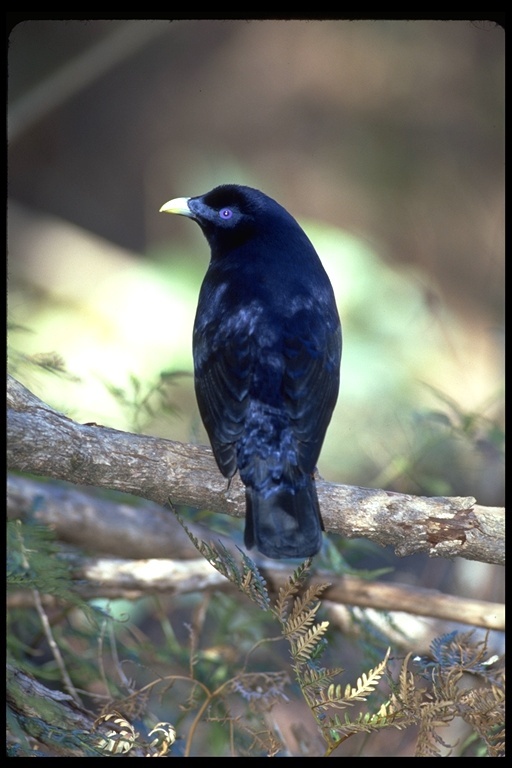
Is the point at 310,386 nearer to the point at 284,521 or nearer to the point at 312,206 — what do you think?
the point at 284,521

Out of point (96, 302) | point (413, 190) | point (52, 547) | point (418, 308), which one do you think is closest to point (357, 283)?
point (418, 308)

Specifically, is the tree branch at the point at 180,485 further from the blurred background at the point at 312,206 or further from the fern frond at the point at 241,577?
the blurred background at the point at 312,206

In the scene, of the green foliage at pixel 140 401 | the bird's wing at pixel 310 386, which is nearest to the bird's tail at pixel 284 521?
the bird's wing at pixel 310 386

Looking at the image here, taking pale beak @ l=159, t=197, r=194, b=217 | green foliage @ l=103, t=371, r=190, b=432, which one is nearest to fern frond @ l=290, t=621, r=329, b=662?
green foliage @ l=103, t=371, r=190, b=432

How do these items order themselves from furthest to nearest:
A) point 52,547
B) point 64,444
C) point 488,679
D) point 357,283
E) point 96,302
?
point 96,302, point 357,283, point 52,547, point 488,679, point 64,444

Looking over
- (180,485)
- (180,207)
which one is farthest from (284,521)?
(180,207)

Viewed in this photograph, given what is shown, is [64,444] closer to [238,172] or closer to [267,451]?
[267,451]
